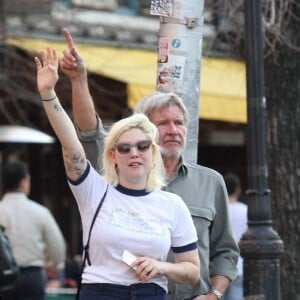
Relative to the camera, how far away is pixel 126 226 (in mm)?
5293

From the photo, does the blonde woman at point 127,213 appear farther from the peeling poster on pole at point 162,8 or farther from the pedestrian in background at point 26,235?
the pedestrian in background at point 26,235

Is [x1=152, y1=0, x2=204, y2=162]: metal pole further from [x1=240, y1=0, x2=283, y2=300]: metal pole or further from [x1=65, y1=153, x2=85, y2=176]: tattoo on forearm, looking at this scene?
[x1=65, y1=153, x2=85, y2=176]: tattoo on forearm

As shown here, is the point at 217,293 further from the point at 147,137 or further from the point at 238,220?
the point at 238,220

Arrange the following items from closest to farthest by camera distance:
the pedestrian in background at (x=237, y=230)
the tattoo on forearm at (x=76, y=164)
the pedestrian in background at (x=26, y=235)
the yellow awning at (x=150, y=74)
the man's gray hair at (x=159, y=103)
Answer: the tattoo on forearm at (x=76, y=164) → the man's gray hair at (x=159, y=103) → the pedestrian in background at (x=26, y=235) → the pedestrian in background at (x=237, y=230) → the yellow awning at (x=150, y=74)

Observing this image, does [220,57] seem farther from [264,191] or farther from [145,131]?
[145,131]

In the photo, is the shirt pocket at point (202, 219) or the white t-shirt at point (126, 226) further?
the shirt pocket at point (202, 219)

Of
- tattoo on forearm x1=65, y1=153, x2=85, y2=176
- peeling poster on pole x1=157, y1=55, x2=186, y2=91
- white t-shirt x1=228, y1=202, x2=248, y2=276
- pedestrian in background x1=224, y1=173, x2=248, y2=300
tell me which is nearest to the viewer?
tattoo on forearm x1=65, y1=153, x2=85, y2=176

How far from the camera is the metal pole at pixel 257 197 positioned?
7.30 meters

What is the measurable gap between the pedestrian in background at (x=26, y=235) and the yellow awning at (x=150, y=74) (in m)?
5.92

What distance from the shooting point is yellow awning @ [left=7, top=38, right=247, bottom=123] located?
56.4 feet

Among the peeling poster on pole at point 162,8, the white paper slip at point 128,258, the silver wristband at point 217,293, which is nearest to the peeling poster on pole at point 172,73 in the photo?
the peeling poster on pole at point 162,8

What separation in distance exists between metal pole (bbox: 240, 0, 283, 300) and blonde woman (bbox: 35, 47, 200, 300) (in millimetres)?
1835

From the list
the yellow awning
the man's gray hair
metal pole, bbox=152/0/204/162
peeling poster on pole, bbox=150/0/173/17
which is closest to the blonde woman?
the man's gray hair

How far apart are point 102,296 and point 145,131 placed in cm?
73
